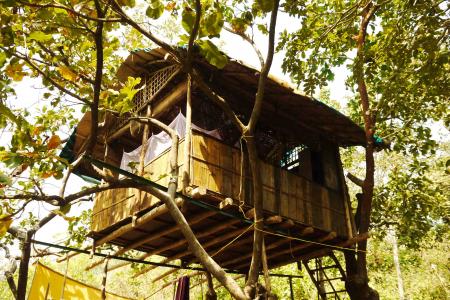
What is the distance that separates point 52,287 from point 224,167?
3869mm

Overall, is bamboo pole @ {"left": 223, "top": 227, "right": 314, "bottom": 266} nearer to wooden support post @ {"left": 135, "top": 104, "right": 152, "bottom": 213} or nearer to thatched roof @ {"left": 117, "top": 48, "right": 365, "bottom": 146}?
thatched roof @ {"left": 117, "top": 48, "right": 365, "bottom": 146}

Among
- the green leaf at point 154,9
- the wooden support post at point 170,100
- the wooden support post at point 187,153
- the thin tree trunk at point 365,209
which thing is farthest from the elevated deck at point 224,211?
the green leaf at point 154,9

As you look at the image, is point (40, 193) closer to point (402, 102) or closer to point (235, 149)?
point (235, 149)

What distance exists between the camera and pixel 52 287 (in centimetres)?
727

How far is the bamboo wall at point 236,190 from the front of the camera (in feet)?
21.6

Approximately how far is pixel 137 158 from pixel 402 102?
5.08m

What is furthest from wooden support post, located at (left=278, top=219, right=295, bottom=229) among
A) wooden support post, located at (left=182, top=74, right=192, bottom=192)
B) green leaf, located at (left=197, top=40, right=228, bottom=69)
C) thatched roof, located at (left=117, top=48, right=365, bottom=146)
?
green leaf, located at (left=197, top=40, right=228, bottom=69)

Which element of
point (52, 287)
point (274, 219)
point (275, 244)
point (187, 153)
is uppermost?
point (187, 153)

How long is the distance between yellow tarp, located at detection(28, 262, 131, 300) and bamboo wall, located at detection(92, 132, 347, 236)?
112 cm

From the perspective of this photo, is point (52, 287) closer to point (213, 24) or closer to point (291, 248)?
point (291, 248)

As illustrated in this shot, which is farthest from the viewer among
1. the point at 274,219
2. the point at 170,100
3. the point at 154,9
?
the point at 170,100

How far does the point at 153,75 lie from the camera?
8516 mm

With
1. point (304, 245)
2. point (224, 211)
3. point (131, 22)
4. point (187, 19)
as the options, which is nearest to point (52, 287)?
point (224, 211)

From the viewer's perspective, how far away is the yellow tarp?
7145 millimetres
